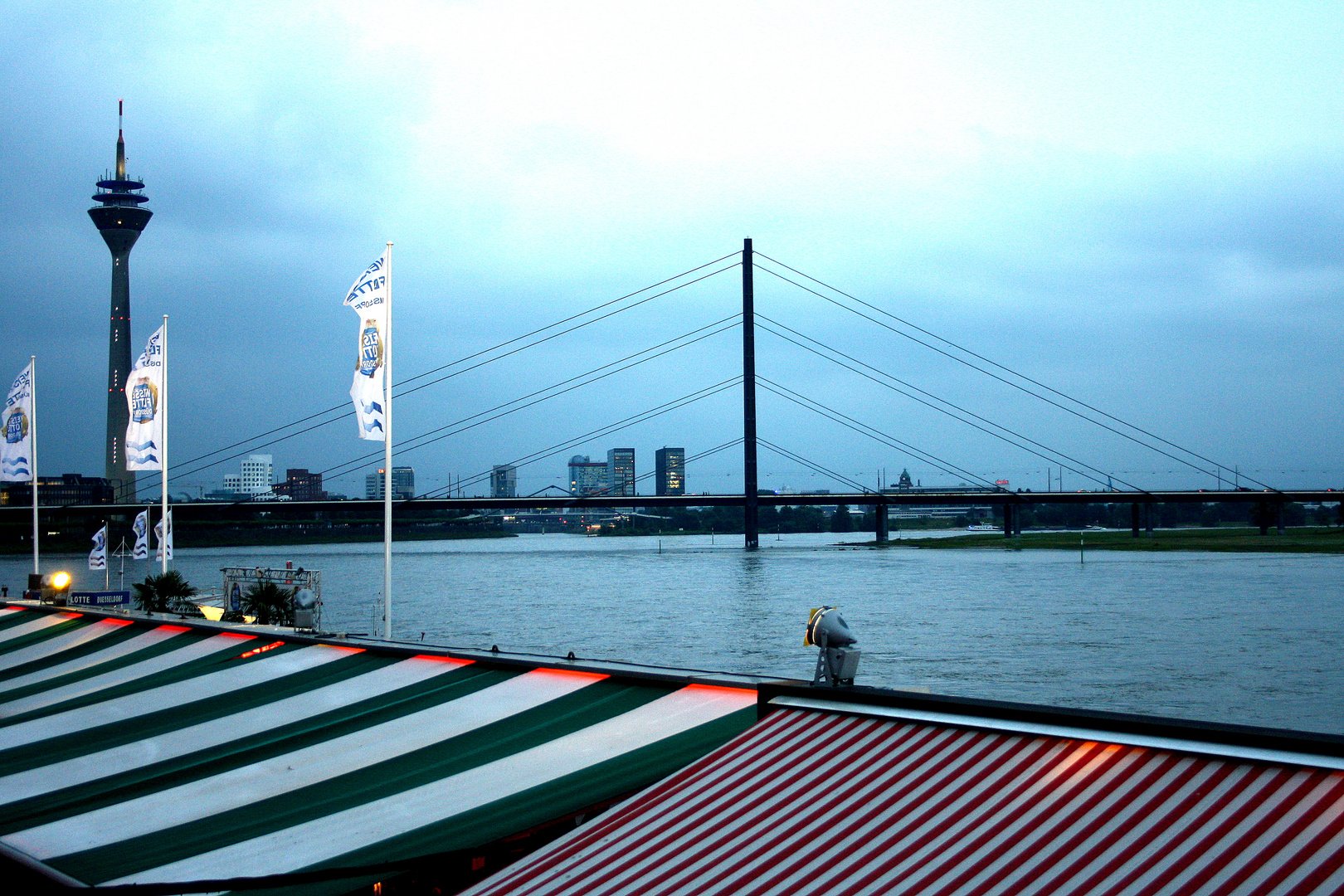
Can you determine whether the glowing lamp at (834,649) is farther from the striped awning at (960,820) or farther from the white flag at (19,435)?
the white flag at (19,435)

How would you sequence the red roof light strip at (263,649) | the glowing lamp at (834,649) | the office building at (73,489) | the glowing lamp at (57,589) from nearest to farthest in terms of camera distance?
the glowing lamp at (834,649) → the red roof light strip at (263,649) → the glowing lamp at (57,589) → the office building at (73,489)

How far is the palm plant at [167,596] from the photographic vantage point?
26.8 m

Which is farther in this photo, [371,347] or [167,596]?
[167,596]

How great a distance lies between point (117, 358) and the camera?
5906 inches

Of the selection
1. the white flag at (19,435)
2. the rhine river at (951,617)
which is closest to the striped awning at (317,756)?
the white flag at (19,435)

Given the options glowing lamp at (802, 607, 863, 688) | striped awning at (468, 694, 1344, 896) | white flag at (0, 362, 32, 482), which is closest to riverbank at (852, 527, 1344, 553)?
white flag at (0, 362, 32, 482)

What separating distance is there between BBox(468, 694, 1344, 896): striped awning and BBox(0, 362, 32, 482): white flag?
2020 cm

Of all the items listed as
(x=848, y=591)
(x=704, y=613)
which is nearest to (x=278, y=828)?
(x=704, y=613)

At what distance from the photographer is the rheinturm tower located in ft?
489

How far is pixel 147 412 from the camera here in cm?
1931

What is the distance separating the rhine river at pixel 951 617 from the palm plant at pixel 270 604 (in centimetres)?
336

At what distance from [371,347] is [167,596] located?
17.2 meters

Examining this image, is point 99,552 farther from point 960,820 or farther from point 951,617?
point 960,820

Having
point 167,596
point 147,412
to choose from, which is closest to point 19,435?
point 147,412
